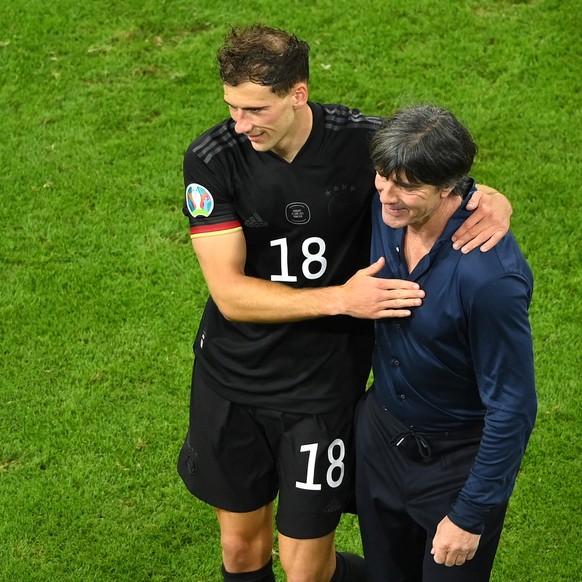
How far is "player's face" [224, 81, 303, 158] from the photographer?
4.66 metres

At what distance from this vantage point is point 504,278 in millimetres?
4113

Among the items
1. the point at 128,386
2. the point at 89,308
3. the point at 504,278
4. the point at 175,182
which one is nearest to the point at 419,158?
the point at 504,278

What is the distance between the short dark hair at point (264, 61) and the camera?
4.65 metres

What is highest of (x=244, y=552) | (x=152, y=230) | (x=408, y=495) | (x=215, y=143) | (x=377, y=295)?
(x=215, y=143)

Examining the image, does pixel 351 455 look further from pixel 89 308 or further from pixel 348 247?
pixel 89 308

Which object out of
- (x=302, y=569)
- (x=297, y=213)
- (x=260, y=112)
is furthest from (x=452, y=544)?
(x=260, y=112)

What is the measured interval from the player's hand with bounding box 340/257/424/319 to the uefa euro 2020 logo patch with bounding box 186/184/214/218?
2.17 feet

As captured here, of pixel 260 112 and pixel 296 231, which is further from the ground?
pixel 260 112

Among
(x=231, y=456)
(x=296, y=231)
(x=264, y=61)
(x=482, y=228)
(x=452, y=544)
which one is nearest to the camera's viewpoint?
(x=482, y=228)

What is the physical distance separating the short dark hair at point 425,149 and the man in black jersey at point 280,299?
0.28 m

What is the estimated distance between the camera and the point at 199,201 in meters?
4.86

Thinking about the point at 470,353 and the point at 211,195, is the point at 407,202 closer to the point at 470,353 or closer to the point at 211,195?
the point at 470,353

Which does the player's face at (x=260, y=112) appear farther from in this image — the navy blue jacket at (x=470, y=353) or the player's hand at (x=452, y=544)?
the player's hand at (x=452, y=544)

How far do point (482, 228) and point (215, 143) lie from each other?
1171 mm
